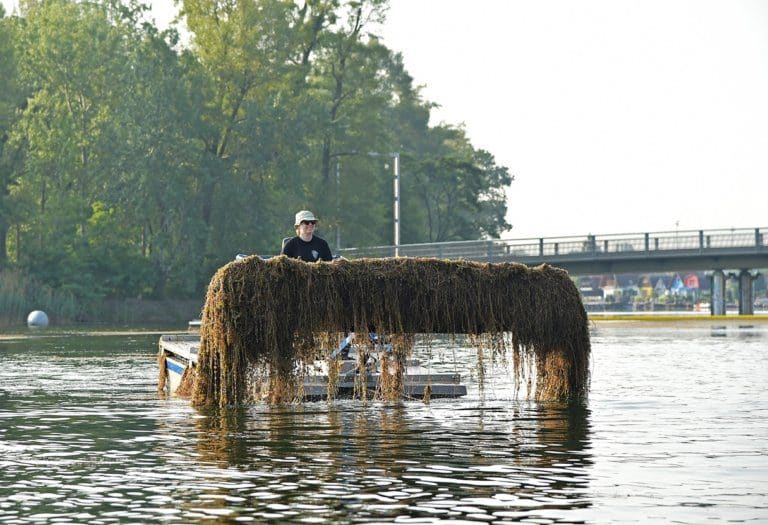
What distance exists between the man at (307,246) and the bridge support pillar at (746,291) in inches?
3145

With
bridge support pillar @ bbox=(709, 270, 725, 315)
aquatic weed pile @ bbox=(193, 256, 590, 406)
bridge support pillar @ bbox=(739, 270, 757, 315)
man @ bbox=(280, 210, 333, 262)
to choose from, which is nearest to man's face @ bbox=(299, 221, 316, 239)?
man @ bbox=(280, 210, 333, 262)

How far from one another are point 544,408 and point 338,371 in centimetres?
234

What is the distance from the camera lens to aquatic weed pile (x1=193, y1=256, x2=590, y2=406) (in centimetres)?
1619

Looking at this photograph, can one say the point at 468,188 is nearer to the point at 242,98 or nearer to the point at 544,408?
the point at 242,98

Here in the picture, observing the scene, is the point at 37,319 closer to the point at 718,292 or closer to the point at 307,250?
the point at 307,250

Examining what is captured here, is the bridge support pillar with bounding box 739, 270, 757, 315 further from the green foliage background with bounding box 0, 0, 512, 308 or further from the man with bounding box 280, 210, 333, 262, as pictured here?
the man with bounding box 280, 210, 333, 262

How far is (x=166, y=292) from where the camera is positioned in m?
81.9

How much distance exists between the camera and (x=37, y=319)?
6319 centimetres

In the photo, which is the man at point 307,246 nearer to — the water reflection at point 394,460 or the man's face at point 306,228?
the man's face at point 306,228

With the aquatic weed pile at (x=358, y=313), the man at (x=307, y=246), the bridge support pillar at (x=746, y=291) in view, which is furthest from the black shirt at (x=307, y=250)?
the bridge support pillar at (x=746, y=291)

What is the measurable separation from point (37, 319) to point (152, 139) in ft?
58.4

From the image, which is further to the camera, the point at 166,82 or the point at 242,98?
the point at 242,98

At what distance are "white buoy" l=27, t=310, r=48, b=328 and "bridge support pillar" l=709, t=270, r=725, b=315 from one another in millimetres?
44687

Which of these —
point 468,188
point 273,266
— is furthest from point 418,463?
point 468,188
